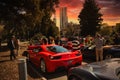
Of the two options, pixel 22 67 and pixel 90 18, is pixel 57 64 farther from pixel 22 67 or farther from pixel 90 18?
pixel 90 18

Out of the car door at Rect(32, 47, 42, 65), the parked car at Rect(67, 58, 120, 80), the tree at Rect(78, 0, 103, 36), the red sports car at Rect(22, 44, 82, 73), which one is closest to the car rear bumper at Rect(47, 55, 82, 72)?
the red sports car at Rect(22, 44, 82, 73)

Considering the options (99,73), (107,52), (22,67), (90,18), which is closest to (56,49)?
(107,52)

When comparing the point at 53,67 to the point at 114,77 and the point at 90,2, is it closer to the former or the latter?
the point at 114,77

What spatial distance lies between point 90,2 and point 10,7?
44.7 m

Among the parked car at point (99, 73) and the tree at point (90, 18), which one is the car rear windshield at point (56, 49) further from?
the tree at point (90, 18)

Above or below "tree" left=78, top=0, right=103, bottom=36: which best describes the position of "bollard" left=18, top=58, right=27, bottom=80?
below

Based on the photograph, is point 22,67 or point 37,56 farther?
point 37,56

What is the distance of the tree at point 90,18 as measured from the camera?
52156 mm

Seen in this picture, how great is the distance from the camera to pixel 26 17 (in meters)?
15.6

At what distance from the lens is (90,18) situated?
174 ft

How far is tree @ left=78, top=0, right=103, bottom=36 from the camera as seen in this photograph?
52.2m

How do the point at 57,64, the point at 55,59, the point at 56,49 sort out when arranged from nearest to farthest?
the point at 57,64 < the point at 55,59 < the point at 56,49

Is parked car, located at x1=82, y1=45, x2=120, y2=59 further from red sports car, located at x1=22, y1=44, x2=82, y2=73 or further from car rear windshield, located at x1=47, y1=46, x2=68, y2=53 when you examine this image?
car rear windshield, located at x1=47, y1=46, x2=68, y2=53

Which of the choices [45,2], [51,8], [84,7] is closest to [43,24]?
[51,8]
